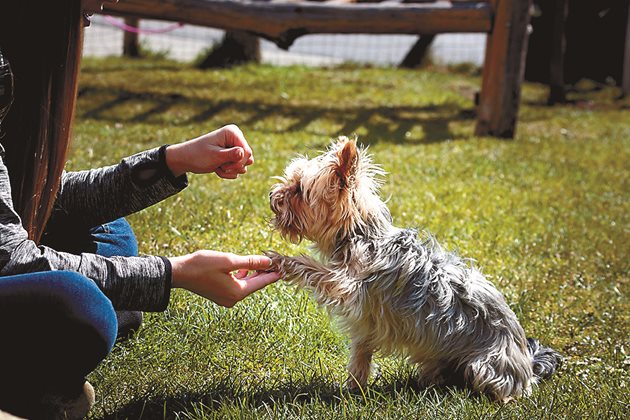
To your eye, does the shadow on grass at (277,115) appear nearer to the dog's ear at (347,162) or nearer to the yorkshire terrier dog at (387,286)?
the yorkshire terrier dog at (387,286)

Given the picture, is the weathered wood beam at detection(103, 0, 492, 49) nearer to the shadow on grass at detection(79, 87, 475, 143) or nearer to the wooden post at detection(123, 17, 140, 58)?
the shadow on grass at detection(79, 87, 475, 143)

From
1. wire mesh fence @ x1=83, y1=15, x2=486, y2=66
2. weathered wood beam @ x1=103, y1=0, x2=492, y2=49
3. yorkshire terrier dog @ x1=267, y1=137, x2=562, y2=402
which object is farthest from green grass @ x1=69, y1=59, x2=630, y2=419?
wire mesh fence @ x1=83, y1=15, x2=486, y2=66

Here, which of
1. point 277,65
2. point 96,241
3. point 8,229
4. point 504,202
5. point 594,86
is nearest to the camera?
point 8,229

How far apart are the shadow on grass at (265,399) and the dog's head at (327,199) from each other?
0.61 metres

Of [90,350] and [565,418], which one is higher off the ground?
[90,350]

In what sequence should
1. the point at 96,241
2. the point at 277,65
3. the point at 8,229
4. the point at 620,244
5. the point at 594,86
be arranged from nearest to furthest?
the point at 8,229 → the point at 96,241 → the point at 620,244 → the point at 277,65 → the point at 594,86

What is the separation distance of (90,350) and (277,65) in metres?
10.7

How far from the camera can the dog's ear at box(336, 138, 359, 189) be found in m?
3.30

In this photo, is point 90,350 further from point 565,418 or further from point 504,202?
point 504,202

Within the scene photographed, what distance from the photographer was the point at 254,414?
3.11m

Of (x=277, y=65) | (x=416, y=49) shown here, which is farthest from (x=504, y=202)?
(x=416, y=49)

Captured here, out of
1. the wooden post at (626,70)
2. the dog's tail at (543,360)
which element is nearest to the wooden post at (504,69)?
the wooden post at (626,70)

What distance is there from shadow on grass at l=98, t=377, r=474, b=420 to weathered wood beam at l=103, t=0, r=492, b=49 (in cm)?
653

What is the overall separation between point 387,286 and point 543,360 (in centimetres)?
93
